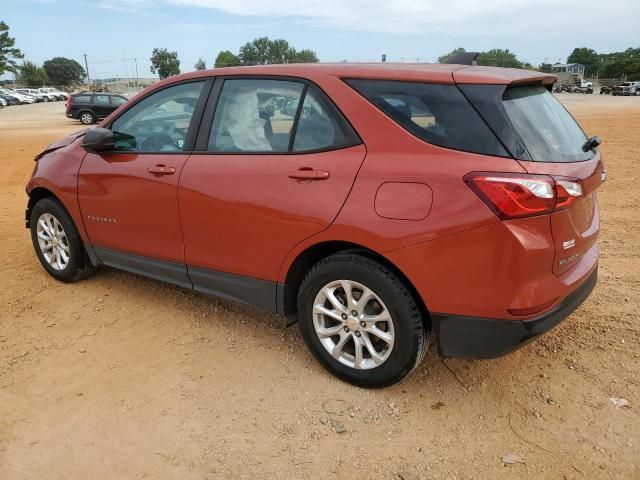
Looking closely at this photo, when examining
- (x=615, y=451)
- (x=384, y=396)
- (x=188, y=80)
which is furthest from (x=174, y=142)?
(x=615, y=451)

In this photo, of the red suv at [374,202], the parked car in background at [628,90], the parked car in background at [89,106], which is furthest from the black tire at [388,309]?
the parked car in background at [628,90]

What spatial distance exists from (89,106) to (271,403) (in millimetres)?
25543

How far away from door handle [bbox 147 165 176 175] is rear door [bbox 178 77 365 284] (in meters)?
0.13

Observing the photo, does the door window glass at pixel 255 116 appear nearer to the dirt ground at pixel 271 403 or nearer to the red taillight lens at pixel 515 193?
the red taillight lens at pixel 515 193

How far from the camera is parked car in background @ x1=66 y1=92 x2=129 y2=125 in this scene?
25.2 m

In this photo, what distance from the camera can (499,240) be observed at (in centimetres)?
243

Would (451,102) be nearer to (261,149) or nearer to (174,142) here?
(261,149)

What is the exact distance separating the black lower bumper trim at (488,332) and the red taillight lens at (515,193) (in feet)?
1.69

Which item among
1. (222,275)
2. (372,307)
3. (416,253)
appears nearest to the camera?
(416,253)

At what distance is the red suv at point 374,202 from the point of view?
8.20ft

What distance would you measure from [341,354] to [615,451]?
55.1 inches

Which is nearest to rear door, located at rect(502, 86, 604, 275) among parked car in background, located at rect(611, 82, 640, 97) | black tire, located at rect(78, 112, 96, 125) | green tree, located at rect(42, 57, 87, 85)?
black tire, located at rect(78, 112, 96, 125)

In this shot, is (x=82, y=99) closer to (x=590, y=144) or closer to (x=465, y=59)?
(x=465, y=59)

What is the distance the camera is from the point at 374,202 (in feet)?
8.87
